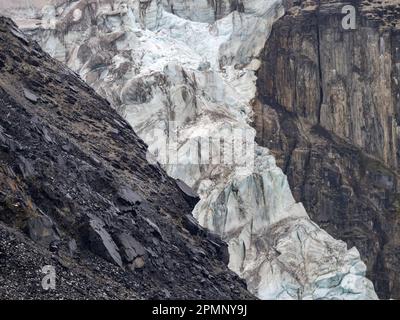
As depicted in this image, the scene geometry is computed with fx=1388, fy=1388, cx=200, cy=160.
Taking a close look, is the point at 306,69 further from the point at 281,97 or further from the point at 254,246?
the point at 254,246

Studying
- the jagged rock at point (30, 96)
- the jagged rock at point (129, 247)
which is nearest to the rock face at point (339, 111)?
the jagged rock at point (30, 96)

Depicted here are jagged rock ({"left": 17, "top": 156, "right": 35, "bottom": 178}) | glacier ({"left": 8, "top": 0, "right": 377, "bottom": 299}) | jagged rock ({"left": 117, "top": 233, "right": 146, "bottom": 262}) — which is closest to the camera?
jagged rock ({"left": 117, "top": 233, "right": 146, "bottom": 262})

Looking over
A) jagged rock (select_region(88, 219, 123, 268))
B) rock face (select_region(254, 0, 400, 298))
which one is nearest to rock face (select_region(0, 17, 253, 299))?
jagged rock (select_region(88, 219, 123, 268))

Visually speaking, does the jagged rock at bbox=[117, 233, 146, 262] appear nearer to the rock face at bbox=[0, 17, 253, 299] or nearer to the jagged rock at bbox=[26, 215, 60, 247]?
the rock face at bbox=[0, 17, 253, 299]

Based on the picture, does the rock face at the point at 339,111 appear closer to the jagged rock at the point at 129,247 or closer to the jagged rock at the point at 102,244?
the jagged rock at the point at 129,247

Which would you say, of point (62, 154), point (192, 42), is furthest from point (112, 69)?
point (62, 154)

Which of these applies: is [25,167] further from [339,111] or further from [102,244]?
[339,111]

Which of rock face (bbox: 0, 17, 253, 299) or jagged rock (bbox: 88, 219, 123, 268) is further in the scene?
jagged rock (bbox: 88, 219, 123, 268)
